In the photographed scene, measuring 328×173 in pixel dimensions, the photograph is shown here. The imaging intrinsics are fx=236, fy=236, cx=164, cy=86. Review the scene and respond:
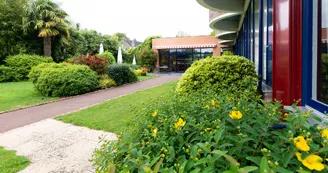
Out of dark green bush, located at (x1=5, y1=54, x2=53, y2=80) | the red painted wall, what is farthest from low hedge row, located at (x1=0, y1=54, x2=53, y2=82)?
the red painted wall

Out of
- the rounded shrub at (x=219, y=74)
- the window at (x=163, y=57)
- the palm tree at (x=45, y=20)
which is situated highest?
the palm tree at (x=45, y=20)

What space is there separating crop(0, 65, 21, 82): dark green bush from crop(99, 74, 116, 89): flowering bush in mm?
9488

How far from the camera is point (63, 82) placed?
12.3 m

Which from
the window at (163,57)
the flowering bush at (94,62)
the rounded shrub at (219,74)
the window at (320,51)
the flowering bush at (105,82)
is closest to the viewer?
the window at (320,51)

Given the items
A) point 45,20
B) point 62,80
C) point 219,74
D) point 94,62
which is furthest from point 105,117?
point 45,20

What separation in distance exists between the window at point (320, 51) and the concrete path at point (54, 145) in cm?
285

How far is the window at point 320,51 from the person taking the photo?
2.55m

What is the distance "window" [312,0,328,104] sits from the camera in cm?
255

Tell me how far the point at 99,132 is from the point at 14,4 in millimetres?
23449

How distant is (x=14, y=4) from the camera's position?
2327cm

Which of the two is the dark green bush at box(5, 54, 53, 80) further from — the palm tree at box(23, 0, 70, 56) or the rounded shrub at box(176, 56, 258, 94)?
the rounded shrub at box(176, 56, 258, 94)

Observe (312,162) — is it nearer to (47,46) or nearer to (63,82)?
(63,82)

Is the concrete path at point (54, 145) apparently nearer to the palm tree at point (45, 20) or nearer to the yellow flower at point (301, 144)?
the yellow flower at point (301, 144)

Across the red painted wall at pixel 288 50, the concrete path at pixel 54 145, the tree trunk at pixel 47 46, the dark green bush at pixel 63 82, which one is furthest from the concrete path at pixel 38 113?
the tree trunk at pixel 47 46
